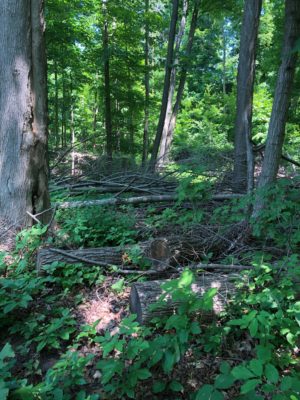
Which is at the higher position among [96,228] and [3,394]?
[96,228]

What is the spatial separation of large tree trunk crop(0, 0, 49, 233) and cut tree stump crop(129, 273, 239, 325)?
251 cm

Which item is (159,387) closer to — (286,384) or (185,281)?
(185,281)

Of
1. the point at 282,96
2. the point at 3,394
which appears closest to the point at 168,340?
the point at 3,394

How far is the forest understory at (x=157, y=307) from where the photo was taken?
2.42 meters

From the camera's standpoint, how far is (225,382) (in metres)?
1.94

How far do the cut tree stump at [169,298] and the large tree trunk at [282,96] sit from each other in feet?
4.11

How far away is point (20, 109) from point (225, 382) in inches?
177

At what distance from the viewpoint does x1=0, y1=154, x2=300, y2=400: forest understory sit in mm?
2416

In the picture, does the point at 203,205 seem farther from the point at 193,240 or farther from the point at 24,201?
the point at 24,201

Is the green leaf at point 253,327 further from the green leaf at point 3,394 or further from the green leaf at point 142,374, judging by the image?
the green leaf at point 3,394

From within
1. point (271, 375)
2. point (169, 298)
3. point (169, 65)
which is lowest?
point (169, 298)

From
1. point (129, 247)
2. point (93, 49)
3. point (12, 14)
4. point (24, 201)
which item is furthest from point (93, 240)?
point (93, 49)

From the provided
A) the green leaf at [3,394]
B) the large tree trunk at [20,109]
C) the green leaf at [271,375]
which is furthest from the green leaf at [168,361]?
the large tree trunk at [20,109]

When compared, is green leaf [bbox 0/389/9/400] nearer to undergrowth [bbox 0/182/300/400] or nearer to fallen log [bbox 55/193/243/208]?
undergrowth [bbox 0/182/300/400]
